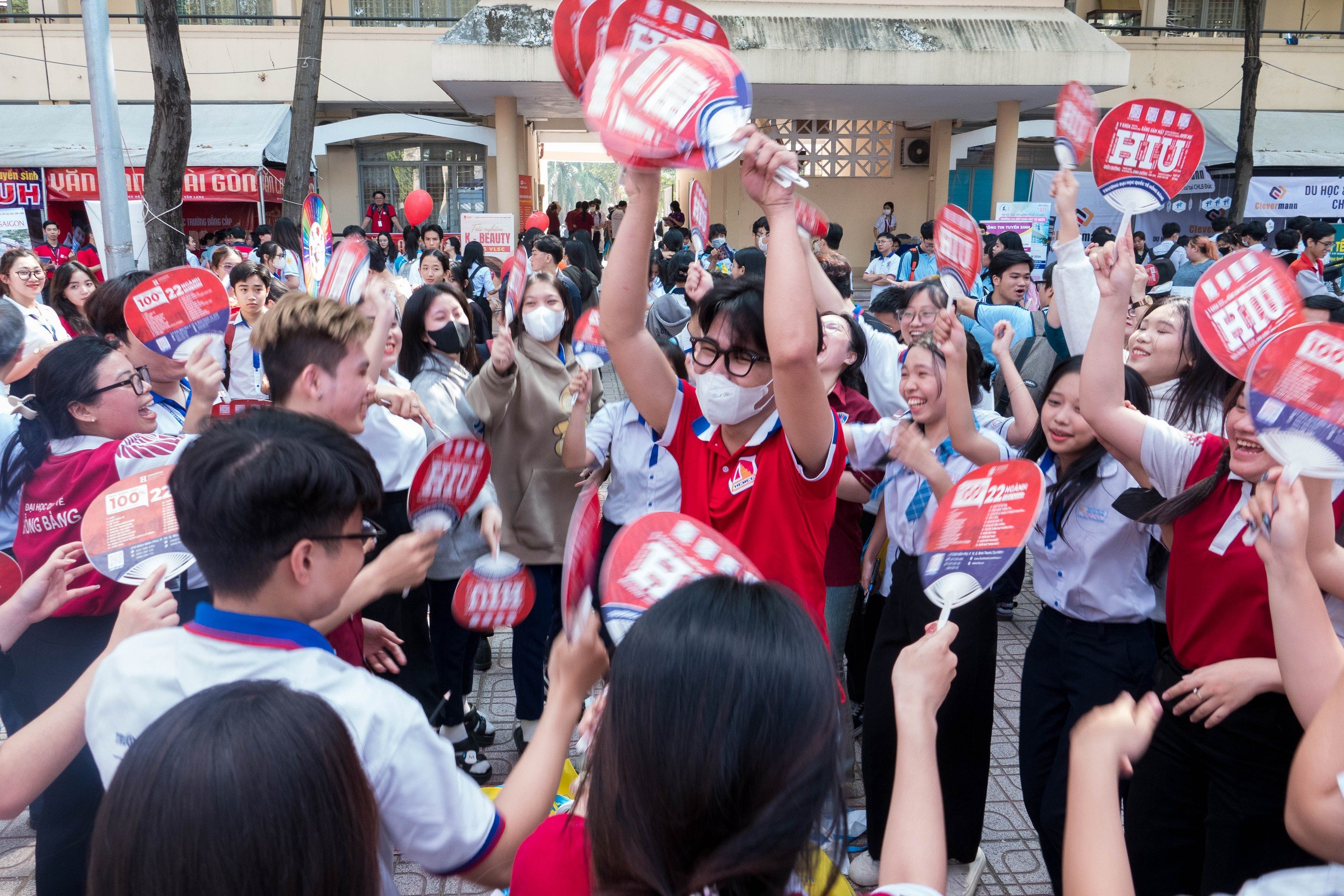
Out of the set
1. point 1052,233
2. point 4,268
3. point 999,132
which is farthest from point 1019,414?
point 999,132

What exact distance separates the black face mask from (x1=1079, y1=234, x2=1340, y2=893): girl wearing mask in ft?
6.90

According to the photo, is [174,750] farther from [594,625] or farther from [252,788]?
[594,625]

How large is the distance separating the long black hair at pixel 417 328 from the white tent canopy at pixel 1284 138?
15968 millimetres

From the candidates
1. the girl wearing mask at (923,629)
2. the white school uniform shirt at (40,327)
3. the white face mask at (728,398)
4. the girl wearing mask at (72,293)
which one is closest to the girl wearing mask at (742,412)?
the white face mask at (728,398)

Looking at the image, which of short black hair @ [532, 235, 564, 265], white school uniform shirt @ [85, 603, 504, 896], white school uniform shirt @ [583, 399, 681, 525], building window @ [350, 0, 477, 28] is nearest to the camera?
white school uniform shirt @ [85, 603, 504, 896]

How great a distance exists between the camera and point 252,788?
3.06 ft

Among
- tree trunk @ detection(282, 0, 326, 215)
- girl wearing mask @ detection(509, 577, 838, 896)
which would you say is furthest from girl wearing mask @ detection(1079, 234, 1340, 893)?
tree trunk @ detection(282, 0, 326, 215)

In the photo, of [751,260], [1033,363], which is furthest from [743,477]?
[1033,363]

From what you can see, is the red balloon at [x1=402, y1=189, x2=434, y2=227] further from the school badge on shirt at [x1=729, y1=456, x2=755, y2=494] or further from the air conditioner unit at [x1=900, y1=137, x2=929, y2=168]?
the air conditioner unit at [x1=900, y1=137, x2=929, y2=168]

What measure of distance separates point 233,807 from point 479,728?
9.20 ft

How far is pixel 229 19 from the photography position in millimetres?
16438

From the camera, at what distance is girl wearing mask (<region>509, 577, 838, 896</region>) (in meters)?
0.96

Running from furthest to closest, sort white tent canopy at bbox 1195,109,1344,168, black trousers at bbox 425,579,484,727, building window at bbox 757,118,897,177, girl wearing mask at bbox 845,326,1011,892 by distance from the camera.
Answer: building window at bbox 757,118,897,177
white tent canopy at bbox 1195,109,1344,168
black trousers at bbox 425,579,484,727
girl wearing mask at bbox 845,326,1011,892

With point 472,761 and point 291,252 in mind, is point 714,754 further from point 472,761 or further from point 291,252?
point 291,252
